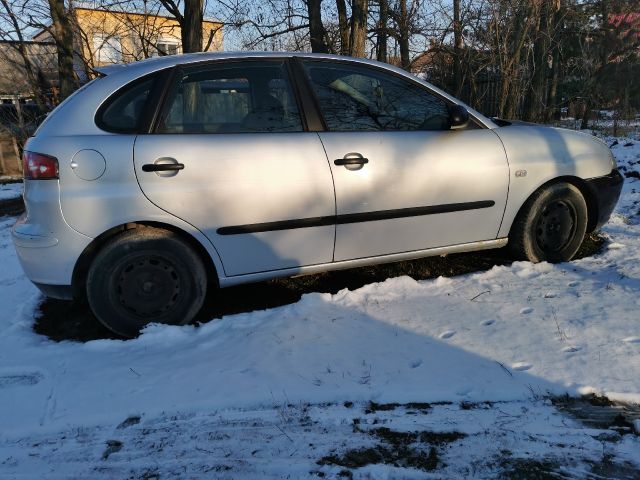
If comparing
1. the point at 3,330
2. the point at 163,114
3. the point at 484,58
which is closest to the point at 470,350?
the point at 163,114

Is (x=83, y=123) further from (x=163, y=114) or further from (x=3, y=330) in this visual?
(x=3, y=330)

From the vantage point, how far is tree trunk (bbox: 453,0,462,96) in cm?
1028

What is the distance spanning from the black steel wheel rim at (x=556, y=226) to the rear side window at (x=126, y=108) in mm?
3155

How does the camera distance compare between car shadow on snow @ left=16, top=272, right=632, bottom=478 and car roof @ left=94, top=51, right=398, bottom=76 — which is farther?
car roof @ left=94, top=51, right=398, bottom=76

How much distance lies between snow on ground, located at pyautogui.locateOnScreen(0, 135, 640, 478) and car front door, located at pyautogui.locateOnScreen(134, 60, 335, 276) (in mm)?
489

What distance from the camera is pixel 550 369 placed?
2.60m

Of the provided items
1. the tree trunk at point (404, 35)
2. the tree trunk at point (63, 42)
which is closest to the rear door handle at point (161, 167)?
the tree trunk at point (404, 35)

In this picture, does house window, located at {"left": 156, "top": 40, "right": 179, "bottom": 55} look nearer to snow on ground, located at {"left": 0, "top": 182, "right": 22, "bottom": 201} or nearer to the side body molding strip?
A: snow on ground, located at {"left": 0, "top": 182, "right": 22, "bottom": 201}

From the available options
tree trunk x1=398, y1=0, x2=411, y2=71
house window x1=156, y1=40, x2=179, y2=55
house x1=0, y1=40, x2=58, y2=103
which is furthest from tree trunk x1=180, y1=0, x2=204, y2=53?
house x1=0, y1=40, x2=58, y2=103

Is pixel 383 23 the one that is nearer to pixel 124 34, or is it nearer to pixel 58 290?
pixel 124 34

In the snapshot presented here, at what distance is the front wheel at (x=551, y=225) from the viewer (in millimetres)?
→ 4012

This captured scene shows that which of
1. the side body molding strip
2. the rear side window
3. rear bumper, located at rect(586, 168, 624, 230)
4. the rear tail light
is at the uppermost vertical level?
the rear side window

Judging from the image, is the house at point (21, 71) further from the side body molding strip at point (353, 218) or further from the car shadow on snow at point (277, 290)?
the side body molding strip at point (353, 218)

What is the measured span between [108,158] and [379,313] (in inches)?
77.8
